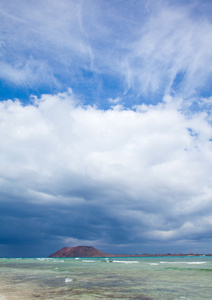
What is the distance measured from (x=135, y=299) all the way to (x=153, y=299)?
2.83 feet

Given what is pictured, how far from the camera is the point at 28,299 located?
10.9 m

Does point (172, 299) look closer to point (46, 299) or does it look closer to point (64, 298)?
point (64, 298)

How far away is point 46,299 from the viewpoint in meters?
10.9

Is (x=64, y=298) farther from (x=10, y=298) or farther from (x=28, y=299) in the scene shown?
(x=10, y=298)

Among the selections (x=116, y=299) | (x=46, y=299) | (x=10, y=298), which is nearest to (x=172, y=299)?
(x=116, y=299)

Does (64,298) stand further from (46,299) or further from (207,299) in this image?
(207,299)

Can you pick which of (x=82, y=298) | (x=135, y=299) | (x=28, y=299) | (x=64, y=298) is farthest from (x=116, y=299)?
(x=28, y=299)

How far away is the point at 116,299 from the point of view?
10680 millimetres

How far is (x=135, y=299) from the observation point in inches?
419

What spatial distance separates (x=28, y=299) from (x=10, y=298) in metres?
1.07

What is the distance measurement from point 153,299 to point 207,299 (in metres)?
2.61

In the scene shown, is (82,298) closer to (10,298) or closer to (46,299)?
(46,299)

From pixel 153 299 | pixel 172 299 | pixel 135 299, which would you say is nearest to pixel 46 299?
pixel 135 299

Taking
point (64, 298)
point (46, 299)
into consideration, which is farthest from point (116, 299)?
point (46, 299)
